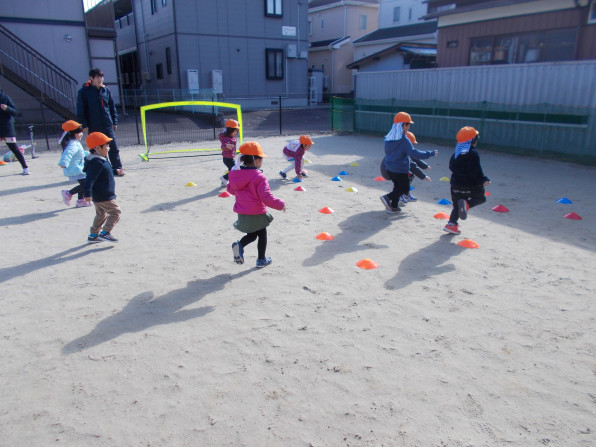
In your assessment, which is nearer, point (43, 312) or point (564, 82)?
point (43, 312)

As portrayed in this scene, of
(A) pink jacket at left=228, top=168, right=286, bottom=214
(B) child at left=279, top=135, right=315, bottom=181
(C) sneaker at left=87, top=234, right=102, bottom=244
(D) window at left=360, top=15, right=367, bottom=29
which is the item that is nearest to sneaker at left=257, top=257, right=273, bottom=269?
(A) pink jacket at left=228, top=168, right=286, bottom=214

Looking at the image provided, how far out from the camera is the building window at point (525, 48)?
14.2m

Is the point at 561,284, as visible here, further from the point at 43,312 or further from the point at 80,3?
the point at 80,3

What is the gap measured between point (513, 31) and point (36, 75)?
59.3ft

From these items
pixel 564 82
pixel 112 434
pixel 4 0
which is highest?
pixel 4 0

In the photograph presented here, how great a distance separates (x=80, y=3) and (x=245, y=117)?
915 centimetres

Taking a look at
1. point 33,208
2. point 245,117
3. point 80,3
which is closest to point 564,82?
point 33,208

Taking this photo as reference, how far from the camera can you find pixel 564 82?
1164 centimetres

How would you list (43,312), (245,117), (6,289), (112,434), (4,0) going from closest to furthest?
1. (112,434)
2. (43,312)
3. (6,289)
4. (4,0)
5. (245,117)

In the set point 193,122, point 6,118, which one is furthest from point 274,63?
point 6,118

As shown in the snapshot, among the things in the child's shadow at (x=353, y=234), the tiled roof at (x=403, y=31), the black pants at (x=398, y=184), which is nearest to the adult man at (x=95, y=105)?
the child's shadow at (x=353, y=234)

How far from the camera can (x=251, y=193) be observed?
15.1 ft

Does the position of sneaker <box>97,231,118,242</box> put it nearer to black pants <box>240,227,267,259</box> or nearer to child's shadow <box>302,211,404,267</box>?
black pants <box>240,227,267,259</box>

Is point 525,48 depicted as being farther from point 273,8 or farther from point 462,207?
point 273,8
